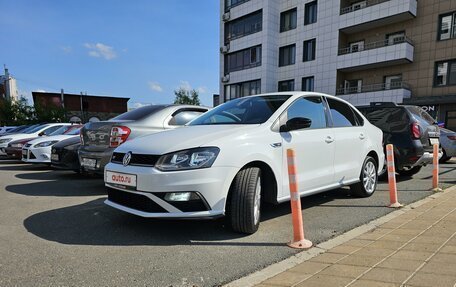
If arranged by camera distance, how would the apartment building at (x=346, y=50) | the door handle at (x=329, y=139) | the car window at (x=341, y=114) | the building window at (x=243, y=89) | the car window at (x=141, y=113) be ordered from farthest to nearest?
the building window at (x=243, y=89) → the apartment building at (x=346, y=50) → the car window at (x=141, y=113) → the car window at (x=341, y=114) → the door handle at (x=329, y=139)

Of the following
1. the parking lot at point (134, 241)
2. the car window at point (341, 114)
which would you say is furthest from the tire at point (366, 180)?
the car window at point (341, 114)

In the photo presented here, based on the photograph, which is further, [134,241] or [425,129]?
[425,129]

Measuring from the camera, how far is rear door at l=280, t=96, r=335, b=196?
4195 millimetres

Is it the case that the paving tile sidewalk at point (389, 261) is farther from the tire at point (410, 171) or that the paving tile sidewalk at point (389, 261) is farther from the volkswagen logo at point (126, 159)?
the tire at point (410, 171)

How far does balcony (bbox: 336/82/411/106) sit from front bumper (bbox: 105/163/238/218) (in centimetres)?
2148

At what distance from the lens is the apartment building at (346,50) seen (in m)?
21.2

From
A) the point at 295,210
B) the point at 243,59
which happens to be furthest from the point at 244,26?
the point at 295,210

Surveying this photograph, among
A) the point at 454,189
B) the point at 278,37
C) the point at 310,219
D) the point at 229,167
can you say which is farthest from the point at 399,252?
the point at 278,37

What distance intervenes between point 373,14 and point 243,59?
1240 centimetres

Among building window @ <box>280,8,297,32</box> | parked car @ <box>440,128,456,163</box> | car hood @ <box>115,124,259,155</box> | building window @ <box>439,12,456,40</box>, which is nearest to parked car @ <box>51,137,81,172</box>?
car hood @ <box>115,124,259,155</box>

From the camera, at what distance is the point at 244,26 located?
31453mm

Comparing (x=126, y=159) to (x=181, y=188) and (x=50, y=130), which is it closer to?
(x=181, y=188)

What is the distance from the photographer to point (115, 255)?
10.2ft

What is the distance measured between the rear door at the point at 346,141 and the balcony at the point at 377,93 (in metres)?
18.4
